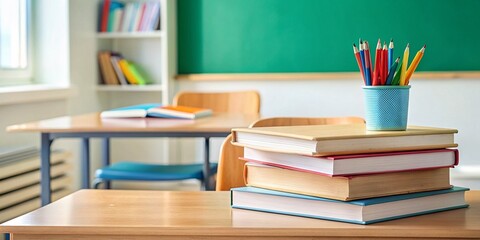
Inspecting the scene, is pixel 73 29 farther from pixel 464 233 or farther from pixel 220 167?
pixel 464 233

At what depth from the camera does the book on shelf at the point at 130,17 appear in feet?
17.8

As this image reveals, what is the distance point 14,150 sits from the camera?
4223mm

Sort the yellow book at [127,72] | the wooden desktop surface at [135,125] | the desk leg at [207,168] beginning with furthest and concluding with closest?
the yellow book at [127,72] < the desk leg at [207,168] < the wooden desktop surface at [135,125]

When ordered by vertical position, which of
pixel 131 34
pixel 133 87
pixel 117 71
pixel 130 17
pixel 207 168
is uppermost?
pixel 130 17

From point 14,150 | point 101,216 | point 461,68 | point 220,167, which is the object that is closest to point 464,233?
point 101,216

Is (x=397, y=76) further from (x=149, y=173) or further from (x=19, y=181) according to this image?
(x=19, y=181)

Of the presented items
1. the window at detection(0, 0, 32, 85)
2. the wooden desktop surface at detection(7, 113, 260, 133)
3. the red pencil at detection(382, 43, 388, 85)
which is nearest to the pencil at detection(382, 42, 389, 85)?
the red pencil at detection(382, 43, 388, 85)

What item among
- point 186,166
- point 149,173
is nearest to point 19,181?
point 149,173

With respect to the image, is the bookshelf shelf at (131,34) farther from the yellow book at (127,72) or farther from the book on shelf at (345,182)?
the book on shelf at (345,182)

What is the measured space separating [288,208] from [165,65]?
4.06 m

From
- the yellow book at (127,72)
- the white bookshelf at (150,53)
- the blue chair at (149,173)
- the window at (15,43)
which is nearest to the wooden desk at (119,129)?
the blue chair at (149,173)

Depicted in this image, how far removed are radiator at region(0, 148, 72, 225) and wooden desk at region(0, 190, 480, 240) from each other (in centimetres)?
270

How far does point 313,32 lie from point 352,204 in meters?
4.18

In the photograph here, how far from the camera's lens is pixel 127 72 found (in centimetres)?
550
